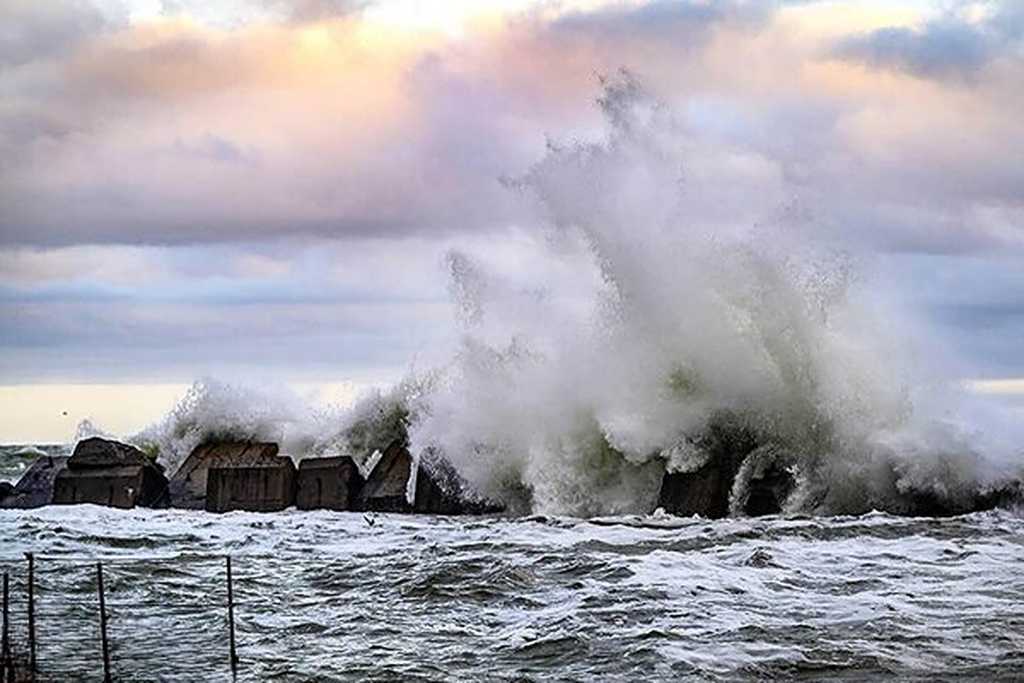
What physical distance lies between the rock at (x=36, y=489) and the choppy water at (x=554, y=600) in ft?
12.1

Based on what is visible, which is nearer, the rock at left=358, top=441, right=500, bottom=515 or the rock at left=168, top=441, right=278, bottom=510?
the rock at left=358, top=441, right=500, bottom=515

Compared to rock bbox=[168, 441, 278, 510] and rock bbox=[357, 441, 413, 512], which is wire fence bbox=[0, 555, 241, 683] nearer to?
rock bbox=[357, 441, 413, 512]

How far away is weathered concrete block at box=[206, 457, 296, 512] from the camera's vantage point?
61.2ft

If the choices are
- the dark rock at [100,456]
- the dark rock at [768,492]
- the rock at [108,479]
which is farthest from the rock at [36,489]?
the dark rock at [768,492]

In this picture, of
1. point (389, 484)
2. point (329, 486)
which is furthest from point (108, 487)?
point (389, 484)

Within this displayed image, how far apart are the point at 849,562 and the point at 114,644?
18.1 ft

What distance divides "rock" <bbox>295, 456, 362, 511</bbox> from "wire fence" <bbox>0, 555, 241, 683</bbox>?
5.26 metres

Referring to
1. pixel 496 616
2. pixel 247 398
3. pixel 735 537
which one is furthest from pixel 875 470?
pixel 247 398

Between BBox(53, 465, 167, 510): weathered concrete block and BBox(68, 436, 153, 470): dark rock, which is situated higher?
BBox(68, 436, 153, 470): dark rock

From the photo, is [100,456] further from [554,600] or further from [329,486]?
[554,600]

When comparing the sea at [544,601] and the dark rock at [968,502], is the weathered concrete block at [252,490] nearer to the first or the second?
the sea at [544,601]

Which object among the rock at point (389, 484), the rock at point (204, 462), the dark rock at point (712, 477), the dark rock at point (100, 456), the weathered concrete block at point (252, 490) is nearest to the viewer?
the dark rock at point (712, 477)

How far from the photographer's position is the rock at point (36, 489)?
19031 millimetres

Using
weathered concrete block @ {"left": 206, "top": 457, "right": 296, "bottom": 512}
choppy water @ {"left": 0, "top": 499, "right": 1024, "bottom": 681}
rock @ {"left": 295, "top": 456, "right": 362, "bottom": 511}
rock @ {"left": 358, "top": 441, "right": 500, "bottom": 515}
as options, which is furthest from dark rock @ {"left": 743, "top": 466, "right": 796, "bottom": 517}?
weathered concrete block @ {"left": 206, "top": 457, "right": 296, "bottom": 512}
